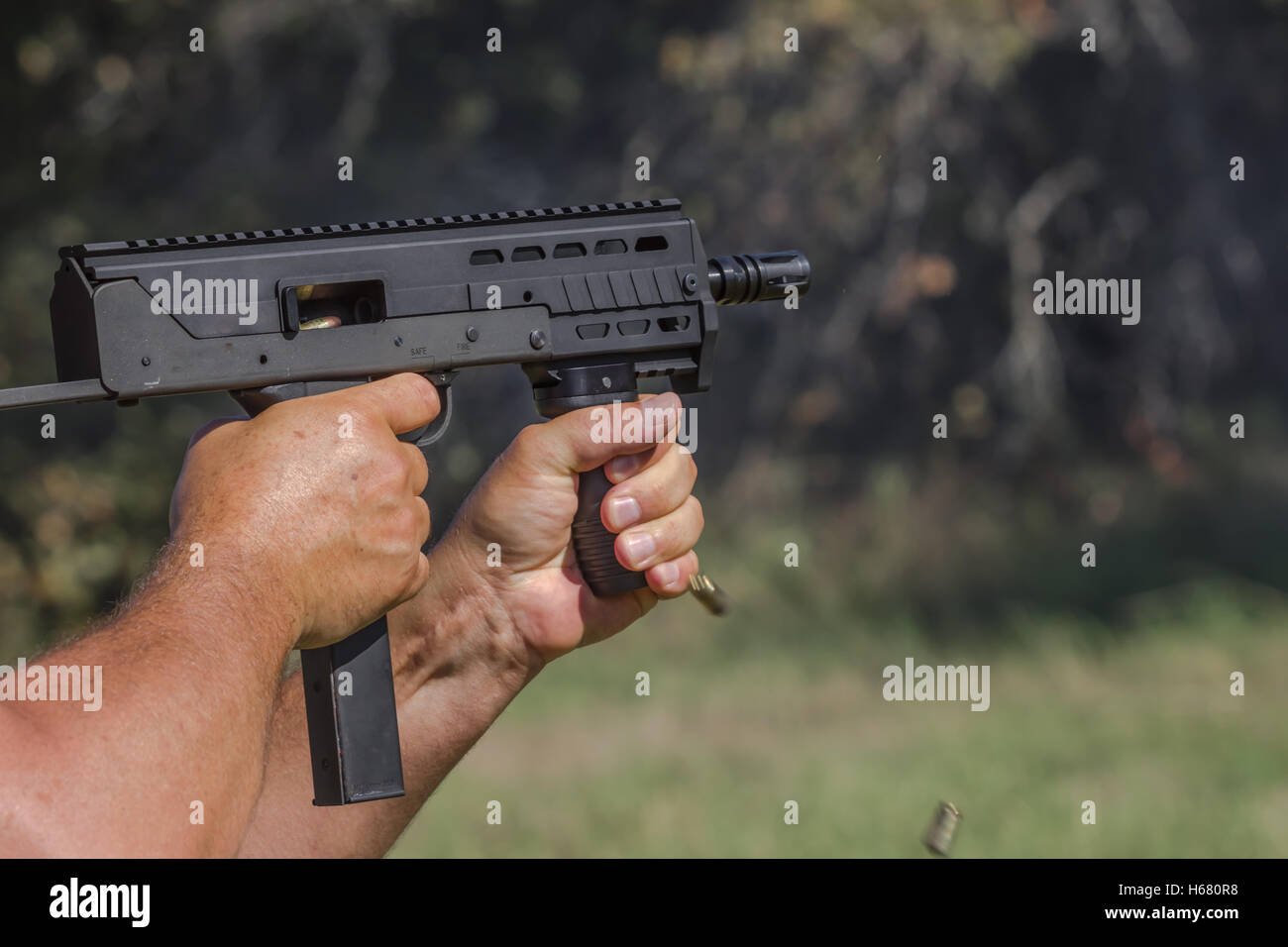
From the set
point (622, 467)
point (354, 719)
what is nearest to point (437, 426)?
point (622, 467)

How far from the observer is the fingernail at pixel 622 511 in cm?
278

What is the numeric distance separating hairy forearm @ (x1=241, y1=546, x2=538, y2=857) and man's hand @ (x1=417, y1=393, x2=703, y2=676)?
0.09 ft

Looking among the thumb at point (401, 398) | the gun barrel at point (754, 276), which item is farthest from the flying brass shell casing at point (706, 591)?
the thumb at point (401, 398)

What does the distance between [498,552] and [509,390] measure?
183 inches

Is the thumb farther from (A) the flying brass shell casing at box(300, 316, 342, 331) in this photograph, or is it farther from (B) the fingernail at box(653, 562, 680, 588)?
(B) the fingernail at box(653, 562, 680, 588)

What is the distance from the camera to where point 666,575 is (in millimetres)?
2809

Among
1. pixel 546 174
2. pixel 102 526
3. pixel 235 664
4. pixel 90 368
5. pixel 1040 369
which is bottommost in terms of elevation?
pixel 235 664

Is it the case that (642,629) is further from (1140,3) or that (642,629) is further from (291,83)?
(1140,3)

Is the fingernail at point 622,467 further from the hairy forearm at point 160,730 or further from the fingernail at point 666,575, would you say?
the hairy forearm at point 160,730

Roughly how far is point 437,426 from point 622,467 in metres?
0.41

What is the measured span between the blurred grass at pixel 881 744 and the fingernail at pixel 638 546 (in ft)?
9.60

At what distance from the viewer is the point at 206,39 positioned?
7262mm

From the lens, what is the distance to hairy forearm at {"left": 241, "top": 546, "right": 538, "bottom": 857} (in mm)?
2678

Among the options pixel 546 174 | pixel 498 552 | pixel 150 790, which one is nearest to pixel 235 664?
pixel 150 790
